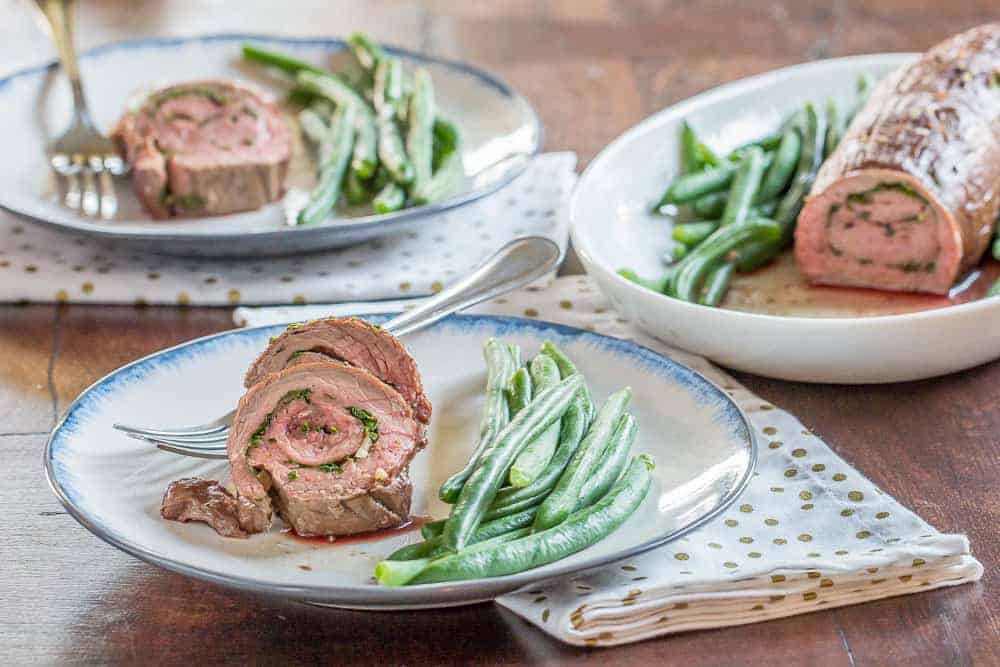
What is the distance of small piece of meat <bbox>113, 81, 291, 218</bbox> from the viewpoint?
132 inches

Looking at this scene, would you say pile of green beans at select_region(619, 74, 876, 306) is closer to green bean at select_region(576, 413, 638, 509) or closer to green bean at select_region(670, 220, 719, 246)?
green bean at select_region(670, 220, 719, 246)

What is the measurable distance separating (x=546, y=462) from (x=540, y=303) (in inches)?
40.2

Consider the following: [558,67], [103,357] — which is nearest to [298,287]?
[103,357]

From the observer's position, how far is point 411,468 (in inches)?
91.8

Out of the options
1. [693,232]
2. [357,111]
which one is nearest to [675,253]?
[693,232]

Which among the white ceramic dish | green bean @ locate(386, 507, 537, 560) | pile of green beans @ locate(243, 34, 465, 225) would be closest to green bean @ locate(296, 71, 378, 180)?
pile of green beans @ locate(243, 34, 465, 225)

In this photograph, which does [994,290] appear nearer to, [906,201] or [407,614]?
[906,201]

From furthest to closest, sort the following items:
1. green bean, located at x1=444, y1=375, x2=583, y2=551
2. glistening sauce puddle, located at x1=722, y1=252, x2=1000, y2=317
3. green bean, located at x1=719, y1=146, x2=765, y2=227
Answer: green bean, located at x1=719, y1=146, x2=765, y2=227, glistening sauce puddle, located at x1=722, y1=252, x2=1000, y2=317, green bean, located at x1=444, y1=375, x2=583, y2=551

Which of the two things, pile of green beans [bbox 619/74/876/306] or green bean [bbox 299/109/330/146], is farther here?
green bean [bbox 299/109/330/146]

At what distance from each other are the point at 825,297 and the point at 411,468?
48.2 inches

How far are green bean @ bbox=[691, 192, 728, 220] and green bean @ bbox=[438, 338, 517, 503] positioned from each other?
3.24ft

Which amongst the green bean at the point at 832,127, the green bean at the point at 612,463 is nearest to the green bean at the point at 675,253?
the green bean at the point at 832,127

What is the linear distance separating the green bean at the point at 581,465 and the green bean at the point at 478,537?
0.12 feet

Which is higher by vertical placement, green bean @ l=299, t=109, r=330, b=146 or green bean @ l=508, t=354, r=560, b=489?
green bean @ l=508, t=354, r=560, b=489
